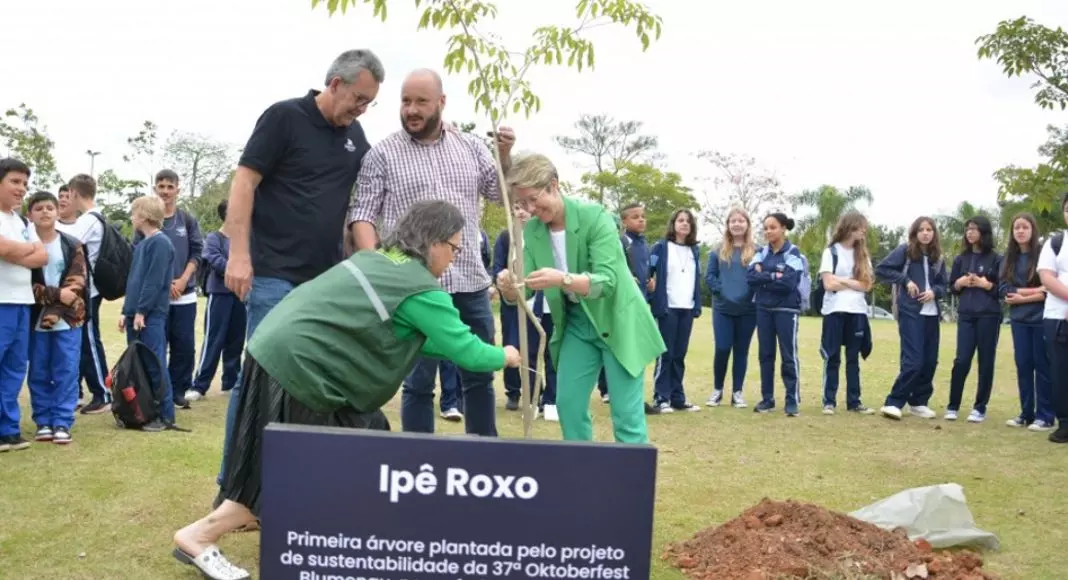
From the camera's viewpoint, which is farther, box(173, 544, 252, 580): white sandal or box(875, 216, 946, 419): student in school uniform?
box(875, 216, 946, 419): student in school uniform

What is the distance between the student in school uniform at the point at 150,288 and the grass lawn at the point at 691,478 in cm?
73

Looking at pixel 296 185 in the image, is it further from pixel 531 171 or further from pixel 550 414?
pixel 550 414

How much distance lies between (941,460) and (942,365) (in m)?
10.8

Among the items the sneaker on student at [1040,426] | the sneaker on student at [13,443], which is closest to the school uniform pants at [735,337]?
the sneaker on student at [1040,426]

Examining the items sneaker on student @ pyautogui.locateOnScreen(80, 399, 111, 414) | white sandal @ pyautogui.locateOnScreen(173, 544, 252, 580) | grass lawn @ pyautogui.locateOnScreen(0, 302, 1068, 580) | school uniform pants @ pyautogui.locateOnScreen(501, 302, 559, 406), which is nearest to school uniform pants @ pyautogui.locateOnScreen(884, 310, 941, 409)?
grass lawn @ pyautogui.locateOnScreen(0, 302, 1068, 580)

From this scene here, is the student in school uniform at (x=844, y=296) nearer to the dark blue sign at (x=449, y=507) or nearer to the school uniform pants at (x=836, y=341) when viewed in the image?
the school uniform pants at (x=836, y=341)

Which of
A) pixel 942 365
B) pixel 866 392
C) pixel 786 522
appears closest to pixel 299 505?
pixel 786 522

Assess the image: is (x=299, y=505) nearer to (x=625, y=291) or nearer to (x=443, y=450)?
(x=443, y=450)

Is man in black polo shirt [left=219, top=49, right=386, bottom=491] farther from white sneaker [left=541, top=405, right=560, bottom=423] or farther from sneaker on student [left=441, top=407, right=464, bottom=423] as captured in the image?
white sneaker [left=541, top=405, right=560, bottom=423]

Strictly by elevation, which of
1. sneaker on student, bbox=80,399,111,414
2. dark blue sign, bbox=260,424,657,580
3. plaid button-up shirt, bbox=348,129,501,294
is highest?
plaid button-up shirt, bbox=348,129,501,294

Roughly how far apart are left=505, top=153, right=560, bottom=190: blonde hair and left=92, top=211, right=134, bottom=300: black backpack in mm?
5411

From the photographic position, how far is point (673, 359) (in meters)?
11.0

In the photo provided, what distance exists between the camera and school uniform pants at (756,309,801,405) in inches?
418

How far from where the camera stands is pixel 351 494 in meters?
2.96
